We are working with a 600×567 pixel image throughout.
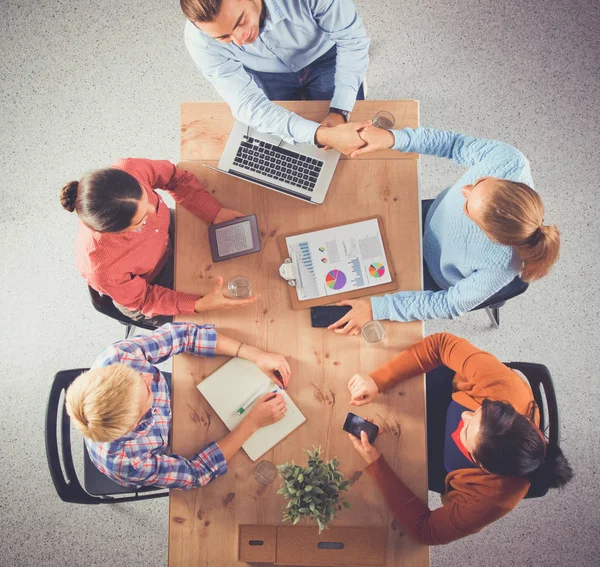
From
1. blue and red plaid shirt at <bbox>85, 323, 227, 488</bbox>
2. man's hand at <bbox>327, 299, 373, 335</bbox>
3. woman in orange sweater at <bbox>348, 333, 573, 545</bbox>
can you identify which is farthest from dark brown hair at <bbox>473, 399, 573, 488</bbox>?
blue and red plaid shirt at <bbox>85, 323, 227, 488</bbox>

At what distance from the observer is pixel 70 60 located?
266 cm

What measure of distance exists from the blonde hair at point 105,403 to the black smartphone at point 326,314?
0.59 metres

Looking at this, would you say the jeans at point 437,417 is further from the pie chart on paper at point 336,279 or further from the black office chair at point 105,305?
the black office chair at point 105,305

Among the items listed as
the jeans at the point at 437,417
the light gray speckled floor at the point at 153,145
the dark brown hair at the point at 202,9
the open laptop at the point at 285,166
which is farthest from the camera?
the light gray speckled floor at the point at 153,145

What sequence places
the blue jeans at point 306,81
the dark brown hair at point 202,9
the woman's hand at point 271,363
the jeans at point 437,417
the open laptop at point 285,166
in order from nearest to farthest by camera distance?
the dark brown hair at point 202,9 → the woman's hand at point 271,363 → the open laptop at point 285,166 → the jeans at point 437,417 → the blue jeans at point 306,81

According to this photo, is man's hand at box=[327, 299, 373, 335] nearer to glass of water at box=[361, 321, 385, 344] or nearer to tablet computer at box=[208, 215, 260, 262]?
glass of water at box=[361, 321, 385, 344]

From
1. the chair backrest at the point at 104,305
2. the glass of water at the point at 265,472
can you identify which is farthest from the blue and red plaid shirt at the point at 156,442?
the chair backrest at the point at 104,305

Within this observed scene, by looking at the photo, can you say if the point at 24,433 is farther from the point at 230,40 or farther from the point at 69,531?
the point at 230,40

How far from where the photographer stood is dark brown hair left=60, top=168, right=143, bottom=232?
4.65ft

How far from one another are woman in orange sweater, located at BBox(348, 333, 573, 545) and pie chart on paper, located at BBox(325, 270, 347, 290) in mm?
302

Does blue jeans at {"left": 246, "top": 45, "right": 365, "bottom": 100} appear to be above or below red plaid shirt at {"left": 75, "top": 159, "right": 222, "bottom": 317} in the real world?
above

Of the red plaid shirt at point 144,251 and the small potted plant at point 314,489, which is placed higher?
the red plaid shirt at point 144,251

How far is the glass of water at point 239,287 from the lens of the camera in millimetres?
1660

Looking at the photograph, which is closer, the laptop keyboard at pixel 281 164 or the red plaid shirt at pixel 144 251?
the red plaid shirt at pixel 144 251
